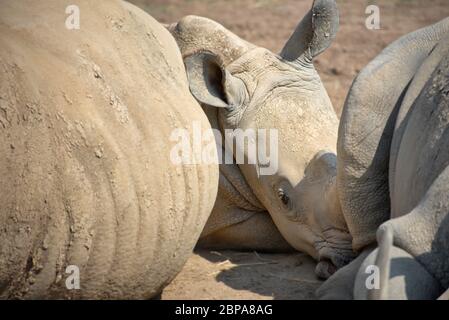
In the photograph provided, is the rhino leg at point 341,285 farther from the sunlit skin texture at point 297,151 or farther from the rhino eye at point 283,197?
the rhino eye at point 283,197

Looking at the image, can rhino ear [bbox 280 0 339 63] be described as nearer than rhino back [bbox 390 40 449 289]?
No

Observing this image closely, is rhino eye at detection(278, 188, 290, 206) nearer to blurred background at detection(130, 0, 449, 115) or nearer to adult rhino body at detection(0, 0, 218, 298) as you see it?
adult rhino body at detection(0, 0, 218, 298)

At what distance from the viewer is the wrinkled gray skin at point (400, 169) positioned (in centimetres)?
273

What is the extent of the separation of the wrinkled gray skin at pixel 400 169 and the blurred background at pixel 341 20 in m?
3.18

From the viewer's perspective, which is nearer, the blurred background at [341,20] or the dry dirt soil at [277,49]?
the dry dirt soil at [277,49]

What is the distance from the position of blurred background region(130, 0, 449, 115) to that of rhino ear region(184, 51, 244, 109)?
272 centimetres

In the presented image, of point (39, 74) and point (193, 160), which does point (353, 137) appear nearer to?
point (193, 160)

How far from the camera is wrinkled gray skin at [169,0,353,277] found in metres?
3.78

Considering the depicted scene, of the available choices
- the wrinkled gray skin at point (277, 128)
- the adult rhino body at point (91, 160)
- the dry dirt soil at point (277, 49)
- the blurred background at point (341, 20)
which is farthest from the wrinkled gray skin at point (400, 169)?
the blurred background at point (341, 20)

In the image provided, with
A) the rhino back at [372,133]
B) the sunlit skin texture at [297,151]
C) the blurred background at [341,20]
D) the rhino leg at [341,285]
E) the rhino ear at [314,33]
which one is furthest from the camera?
the blurred background at [341,20]

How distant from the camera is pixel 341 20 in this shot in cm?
855

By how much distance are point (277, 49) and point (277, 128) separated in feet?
11.6

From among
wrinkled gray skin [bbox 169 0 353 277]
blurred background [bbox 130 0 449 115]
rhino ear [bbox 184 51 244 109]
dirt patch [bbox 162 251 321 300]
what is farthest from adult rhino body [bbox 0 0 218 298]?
blurred background [bbox 130 0 449 115]

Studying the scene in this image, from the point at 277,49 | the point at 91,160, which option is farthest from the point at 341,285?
the point at 277,49
